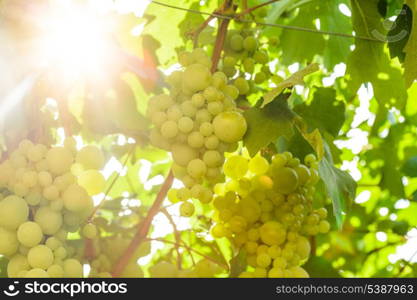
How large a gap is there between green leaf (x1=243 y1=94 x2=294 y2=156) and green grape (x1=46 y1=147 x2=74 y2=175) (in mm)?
353

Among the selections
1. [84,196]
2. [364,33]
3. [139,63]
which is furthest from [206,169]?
[139,63]

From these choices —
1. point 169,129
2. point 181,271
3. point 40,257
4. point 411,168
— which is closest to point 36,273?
point 40,257

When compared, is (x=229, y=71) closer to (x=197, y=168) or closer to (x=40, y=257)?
(x=197, y=168)

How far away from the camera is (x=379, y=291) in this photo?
1.31 meters

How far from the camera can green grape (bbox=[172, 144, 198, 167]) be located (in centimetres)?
116

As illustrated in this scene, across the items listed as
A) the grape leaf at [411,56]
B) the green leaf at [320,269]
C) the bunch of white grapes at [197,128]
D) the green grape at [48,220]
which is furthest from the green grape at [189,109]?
the green leaf at [320,269]

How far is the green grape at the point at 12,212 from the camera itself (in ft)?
3.42

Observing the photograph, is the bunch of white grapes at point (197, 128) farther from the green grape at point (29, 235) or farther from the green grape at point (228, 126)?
the green grape at point (29, 235)

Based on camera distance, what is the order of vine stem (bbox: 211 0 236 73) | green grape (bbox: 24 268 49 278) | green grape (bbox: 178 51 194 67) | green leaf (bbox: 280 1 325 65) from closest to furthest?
green grape (bbox: 24 268 49 278) → green grape (bbox: 178 51 194 67) → vine stem (bbox: 211 0 236 73) → green leaf (bbox: 280 1 325 65)

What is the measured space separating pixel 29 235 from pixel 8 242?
1.8 inches

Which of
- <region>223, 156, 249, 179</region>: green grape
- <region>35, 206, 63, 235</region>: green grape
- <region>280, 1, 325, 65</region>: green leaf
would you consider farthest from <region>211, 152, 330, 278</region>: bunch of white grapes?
<region>280, 1, 325, 65</region>: green leaf

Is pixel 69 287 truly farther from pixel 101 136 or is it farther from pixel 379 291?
pixel 101 136

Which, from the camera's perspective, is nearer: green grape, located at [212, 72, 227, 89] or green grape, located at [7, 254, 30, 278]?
green grape, located at [7, 254, 30, 278]

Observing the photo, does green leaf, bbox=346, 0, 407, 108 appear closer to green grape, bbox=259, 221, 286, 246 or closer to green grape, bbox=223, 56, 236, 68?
green grape, bbox=223, 56, 236, 68
